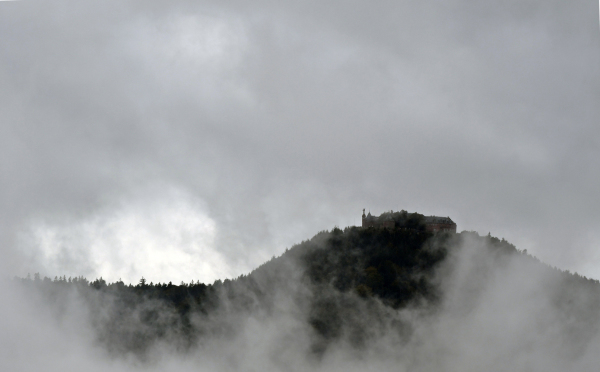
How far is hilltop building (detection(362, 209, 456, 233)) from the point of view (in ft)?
507

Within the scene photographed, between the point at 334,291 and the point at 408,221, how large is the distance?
26.0 meters

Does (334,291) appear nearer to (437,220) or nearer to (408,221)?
(408,221)

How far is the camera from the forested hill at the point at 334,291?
13025cm

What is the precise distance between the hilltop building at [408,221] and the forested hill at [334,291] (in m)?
2.95

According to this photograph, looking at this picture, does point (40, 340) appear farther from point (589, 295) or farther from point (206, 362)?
point (589, 295)

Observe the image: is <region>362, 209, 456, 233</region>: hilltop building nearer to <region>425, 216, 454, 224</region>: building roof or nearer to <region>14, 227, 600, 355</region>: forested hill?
<region>425, 216, 454, 224</region>: building roof

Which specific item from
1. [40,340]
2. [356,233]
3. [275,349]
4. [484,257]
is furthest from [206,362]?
[484,257]

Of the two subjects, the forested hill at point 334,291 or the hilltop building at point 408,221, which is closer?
the forested hill at point 334,291

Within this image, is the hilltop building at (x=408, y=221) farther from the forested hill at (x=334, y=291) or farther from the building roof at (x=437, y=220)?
the forested hill at (x=334, y=291)

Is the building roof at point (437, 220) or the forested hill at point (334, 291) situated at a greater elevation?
the building roof at point (437, 220)

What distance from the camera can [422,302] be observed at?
13588 cm

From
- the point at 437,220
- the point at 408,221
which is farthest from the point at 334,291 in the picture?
the point at 437,220

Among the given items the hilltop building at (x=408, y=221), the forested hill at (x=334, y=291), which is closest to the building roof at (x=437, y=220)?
the hilltop building at (x=408, y=221)

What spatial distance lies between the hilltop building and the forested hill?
116 inches
